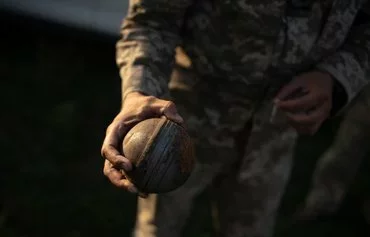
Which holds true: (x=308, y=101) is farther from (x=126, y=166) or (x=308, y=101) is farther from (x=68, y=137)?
(x=68, y=137)

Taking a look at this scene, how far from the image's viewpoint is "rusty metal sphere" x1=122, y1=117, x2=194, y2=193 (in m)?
1.62

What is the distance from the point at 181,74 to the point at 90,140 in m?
1.92

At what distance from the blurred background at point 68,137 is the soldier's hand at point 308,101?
1623mm

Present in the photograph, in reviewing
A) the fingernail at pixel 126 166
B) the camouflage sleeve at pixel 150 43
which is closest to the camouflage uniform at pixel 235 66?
the camouflage sleeve at pixel 150 43

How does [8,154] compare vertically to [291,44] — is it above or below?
below

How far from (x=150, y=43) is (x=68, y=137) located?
215 cm

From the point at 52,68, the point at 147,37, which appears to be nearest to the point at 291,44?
the point at 147,37

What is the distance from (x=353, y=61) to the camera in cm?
201

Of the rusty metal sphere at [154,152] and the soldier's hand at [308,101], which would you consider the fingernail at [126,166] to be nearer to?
the rusty metal sphere at [154,152]

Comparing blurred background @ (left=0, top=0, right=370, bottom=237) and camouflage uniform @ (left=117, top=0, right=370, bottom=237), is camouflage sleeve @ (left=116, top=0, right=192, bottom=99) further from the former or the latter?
blurred background @ (left=0, top=0, right=370, bottom=237)

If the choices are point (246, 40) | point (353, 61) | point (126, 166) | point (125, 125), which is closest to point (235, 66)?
point (246, 40)

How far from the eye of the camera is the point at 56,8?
181 inches

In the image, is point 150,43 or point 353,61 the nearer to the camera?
point 150,43

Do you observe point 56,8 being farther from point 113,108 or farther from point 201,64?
point 201,64
